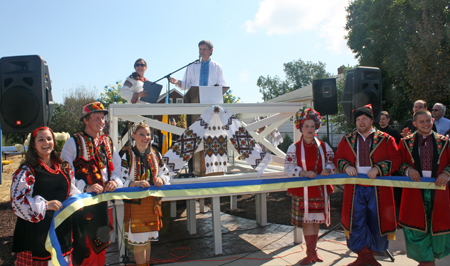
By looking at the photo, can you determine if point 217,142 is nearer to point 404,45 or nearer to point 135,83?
point 135,83

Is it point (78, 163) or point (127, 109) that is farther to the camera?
point (127, 109)

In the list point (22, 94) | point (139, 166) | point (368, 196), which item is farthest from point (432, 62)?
point (22, 94)

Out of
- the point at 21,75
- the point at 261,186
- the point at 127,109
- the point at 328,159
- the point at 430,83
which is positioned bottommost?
the point at 261,186

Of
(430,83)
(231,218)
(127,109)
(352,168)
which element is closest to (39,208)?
(127,109)

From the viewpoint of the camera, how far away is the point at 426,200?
10.4 feet

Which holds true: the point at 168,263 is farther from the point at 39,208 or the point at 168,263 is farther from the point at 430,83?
the point at 430,83

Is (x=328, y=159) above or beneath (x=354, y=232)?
above

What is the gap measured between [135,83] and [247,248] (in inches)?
134

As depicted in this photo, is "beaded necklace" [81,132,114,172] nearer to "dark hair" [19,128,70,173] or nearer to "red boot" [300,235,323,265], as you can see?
"dark hair" [19,128,70,173]

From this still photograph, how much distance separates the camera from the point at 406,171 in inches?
125

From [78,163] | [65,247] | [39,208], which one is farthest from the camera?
[78,163]

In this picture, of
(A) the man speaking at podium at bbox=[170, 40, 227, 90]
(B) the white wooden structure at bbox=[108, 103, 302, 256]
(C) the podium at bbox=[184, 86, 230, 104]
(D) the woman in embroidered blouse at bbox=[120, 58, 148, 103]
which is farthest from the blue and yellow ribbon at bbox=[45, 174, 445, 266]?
(D) the woman in embroidered blouse at bbox=[120, 58, 148, 103]

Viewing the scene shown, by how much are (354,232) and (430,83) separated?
10659mm

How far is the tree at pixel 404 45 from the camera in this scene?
1141 centimetres
